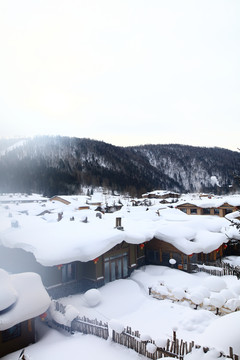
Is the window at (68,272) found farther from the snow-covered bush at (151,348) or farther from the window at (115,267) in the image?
the snow-covered bush at (151,348)

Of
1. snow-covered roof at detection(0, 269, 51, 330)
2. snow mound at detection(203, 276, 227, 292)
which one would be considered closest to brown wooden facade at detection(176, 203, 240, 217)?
snow mound at detection(203, 276, 227, 292)

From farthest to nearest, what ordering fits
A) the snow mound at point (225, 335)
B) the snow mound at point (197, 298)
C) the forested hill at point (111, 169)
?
the forested hill at point (111, 169)
the snow mound at point (197, 298)
the snow mound at point (225, 335)

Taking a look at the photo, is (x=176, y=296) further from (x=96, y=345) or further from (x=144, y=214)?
(x=144, y=214)

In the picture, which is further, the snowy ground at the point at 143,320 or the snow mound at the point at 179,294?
the snow mound at the point at 179,294

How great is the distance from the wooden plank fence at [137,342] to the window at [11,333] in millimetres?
2035

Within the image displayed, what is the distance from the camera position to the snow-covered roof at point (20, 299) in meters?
9.57

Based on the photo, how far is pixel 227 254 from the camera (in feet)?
85.7

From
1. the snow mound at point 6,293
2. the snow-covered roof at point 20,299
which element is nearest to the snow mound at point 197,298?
the snow-covered roof at point 20,299

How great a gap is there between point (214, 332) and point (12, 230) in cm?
1513

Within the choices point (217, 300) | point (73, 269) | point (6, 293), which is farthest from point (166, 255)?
point (6, 293)

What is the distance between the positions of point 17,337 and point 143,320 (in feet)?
19.5

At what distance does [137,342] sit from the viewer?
941cm

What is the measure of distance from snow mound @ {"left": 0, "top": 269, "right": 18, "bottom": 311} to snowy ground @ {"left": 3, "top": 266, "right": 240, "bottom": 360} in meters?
2.13

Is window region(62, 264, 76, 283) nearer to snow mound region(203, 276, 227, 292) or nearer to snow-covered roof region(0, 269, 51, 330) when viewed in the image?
snow-covered roof region(0, 269, 51, 330)
